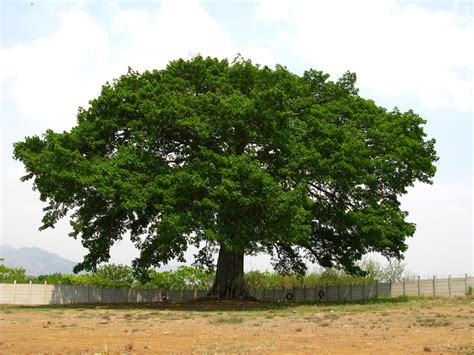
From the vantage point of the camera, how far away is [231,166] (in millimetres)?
28844

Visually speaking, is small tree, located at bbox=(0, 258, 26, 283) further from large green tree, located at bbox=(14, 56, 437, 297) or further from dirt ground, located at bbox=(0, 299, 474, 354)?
dirt ground, located at bbox=(0, 299, 474, 354)

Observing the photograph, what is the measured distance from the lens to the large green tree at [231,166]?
29.1m

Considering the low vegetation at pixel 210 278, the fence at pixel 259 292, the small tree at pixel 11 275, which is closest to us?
the fence at pixel 259 292

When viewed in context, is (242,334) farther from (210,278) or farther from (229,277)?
(210,278)

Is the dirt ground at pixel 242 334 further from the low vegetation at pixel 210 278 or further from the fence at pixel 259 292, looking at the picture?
the low vegetation at pixel 210 278

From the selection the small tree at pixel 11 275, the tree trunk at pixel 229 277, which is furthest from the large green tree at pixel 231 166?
the small tree at pixel 11 275

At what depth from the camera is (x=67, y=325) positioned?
20.2m

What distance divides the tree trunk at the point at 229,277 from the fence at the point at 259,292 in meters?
9.55

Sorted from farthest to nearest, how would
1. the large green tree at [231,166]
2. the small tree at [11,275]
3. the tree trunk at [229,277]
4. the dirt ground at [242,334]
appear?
the small tree at [11,275] → the tree trunk at [229,277] → the large green tree at [231,166] → the dirt ground at [242,334]

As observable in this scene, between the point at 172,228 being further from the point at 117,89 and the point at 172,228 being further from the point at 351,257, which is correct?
the point at 351,257

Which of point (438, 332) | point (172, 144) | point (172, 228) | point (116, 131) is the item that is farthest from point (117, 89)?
point (438, 332)

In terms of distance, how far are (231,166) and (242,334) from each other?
13.1 m

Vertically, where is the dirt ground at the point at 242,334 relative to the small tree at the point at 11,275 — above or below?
below

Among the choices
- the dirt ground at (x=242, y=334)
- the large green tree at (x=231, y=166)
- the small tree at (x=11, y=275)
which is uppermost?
the large green tree at (x=231, y=166)
